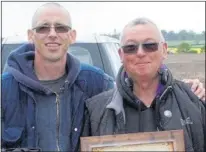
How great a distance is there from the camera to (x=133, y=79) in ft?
11.7

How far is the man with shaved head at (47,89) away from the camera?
3580 mm

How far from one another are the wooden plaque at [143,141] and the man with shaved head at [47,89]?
599 millimetres

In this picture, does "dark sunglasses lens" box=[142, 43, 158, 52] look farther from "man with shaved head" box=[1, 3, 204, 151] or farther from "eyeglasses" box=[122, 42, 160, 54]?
"man with shaved head" box=[1, 3, 204, 151]

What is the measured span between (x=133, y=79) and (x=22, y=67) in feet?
3.15

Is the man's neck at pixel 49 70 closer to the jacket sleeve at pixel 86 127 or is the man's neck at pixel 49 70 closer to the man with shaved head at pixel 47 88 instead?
the man with shaved head at pixel 47 88

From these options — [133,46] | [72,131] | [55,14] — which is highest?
[55,14]

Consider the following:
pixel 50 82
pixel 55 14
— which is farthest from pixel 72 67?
pixel 55 14

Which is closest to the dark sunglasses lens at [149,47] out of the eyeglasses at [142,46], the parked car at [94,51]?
the eyeglasses at [142,46]

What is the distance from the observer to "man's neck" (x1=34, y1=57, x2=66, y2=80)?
384 centimetres

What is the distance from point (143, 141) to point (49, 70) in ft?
3.89

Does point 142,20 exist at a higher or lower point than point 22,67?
higher

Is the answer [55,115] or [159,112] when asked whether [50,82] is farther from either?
[159,112]

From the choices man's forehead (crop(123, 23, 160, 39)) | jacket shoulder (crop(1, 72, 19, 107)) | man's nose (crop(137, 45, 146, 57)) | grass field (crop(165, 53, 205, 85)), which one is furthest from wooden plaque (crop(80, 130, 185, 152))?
grass field (crop(165, 53, 205, 85))

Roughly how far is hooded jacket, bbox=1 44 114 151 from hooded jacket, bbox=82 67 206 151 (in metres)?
0.16
